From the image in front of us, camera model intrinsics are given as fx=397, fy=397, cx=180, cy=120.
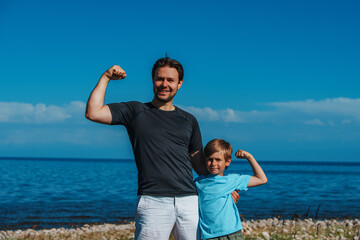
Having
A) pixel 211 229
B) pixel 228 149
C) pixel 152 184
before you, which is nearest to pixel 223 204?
pixel 211 229

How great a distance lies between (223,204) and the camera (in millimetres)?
4102

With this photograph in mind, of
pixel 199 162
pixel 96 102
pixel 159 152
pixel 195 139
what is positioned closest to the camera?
pixel 96 102

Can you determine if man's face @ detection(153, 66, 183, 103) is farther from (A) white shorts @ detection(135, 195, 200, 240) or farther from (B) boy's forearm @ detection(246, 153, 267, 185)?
(B) boy's forearm @ detection(246, 153, 267, 185)

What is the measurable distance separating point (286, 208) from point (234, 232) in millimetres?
14700

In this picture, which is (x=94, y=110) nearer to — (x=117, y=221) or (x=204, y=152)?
(x=204, y=152)

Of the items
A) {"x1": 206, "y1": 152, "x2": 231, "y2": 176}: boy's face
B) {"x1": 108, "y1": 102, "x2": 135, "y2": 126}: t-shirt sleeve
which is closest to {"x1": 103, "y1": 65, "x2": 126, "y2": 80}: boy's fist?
{"x1": 108, "y1": 102, "x2": 135, "y2": 126}: t-shirt sleeve

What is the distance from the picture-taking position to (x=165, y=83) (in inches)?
155

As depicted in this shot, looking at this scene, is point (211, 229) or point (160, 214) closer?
point (160, 214)

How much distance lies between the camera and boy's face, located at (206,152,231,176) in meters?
4.15

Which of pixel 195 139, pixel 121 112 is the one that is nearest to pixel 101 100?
pixel 121 112

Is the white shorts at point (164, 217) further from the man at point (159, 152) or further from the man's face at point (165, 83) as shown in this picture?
the man's face at point (165, 83)

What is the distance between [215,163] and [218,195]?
330 mm

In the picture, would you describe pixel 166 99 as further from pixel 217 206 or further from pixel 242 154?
pixel 217 206

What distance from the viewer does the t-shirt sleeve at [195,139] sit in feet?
13.7
